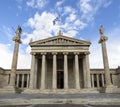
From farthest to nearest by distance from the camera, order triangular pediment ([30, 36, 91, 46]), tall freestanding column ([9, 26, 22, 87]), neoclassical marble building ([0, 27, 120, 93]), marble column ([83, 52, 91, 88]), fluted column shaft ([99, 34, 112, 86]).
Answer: triangular pediment ([30, 36, 91, 46]) → marble column ([83, 52, 91, 88]) → neoclassical marble building ([0, 27, 120, 93]) → fluted column shaft ([99, 34, 112, 86]) → tall freestanding column ([9, 26, 22, 87])

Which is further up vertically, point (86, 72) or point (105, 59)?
point (105, 59)

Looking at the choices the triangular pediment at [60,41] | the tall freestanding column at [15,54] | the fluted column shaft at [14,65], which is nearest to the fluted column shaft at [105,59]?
the triangular pediment at [60,41]

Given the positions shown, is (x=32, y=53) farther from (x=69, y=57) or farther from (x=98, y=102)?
(x=98, y=102)

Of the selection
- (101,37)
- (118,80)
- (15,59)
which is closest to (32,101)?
(15,59)

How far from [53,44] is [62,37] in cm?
316

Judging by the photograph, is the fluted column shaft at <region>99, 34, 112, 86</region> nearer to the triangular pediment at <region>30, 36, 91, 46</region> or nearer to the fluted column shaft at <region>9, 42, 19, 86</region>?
the triangular pediment at <region>30, 36, 91, 46</region>

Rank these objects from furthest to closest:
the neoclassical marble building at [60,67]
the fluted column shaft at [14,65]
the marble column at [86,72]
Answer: the marble column at [86,72], the neoclassical marble building at [60,67], the fluted column shaft at [14,65]

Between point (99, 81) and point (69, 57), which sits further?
point (99, 81)

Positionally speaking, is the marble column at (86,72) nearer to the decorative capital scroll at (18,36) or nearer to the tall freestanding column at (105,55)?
the tall freestanding column at (105,55)

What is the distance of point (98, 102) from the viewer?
1230 cm

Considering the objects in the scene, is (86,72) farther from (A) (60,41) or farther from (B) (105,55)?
(A) (60,41)

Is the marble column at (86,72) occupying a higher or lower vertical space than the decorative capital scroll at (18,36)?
lower


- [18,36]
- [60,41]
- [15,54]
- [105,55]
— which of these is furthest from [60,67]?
[18,36]

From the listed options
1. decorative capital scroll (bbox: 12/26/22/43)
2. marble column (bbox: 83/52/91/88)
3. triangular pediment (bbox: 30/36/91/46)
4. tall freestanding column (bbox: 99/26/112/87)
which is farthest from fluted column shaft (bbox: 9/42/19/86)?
tall freestanding column (bbox: 99/26/112/87)
